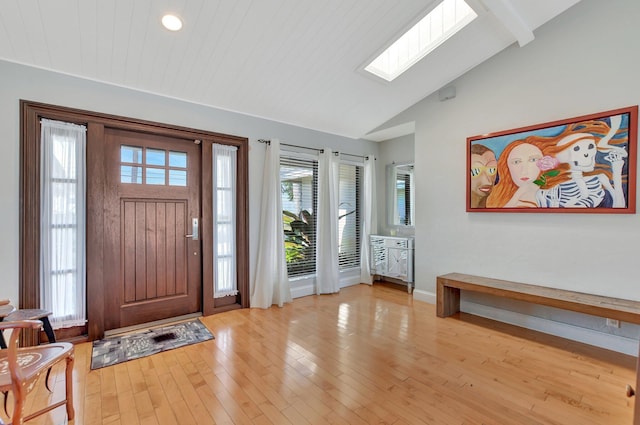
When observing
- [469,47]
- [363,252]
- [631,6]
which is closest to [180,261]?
[363,252]

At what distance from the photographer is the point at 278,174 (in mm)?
4023

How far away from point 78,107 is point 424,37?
3.67 metres

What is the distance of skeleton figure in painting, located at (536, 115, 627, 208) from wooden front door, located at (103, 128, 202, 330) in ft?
13.0

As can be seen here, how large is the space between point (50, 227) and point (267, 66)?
258cm

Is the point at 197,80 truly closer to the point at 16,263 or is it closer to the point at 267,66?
the point at 267,66

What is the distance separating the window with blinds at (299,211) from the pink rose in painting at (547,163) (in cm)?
282

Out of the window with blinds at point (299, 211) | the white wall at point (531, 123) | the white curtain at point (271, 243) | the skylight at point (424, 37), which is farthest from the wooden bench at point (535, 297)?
the skylight at point (424, 37)

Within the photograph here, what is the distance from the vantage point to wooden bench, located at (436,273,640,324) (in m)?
2.43

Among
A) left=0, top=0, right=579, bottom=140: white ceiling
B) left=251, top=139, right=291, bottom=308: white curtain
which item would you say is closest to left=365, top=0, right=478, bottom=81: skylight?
left=0, top=0, right=579, bottom=140: white ceiling

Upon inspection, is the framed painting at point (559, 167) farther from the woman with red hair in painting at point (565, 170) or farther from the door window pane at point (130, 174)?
the door window pane at point (130, 174)

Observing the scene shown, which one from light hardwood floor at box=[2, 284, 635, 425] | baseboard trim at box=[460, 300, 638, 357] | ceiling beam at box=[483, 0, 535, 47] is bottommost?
light hardwood floor at box=[2, 284, 635, 425]

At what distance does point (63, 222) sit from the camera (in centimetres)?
277

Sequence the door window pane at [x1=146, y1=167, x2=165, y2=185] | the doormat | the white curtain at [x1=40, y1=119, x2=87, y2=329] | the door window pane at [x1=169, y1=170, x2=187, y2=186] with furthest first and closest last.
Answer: the door window pane at [x1=169, y1=170, x2=187, y2=186]
the door window pane at [x1=146, y1=167, x2=165, y2=185]
the white curtain at [x1=40, y1=119, x2=87, y2=329]
the doormat

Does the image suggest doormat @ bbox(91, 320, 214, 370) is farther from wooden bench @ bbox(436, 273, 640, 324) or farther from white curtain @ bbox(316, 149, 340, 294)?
wooden bench @ bbox(436, 273, 640, 324)
